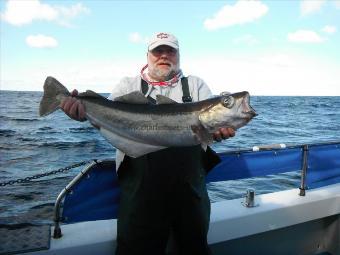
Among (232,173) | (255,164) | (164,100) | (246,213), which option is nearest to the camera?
(164,100)

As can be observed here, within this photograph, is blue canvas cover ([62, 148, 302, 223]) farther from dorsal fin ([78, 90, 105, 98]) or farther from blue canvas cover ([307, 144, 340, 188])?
blue canvas cover ([307, 144, 340, 188])

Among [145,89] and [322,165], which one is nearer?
[145,89]

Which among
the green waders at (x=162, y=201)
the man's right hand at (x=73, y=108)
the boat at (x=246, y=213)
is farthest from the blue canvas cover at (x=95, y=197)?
the man's right hand at (x=73, y=108)

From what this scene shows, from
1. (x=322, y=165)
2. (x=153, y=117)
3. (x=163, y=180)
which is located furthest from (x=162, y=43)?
(x=322, y=165)

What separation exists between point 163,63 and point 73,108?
111 centimetres

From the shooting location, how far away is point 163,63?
404cm

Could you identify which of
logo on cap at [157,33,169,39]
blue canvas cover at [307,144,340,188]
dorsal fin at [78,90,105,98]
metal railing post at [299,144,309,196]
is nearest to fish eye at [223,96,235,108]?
logo on cap at [157,33,169,39]

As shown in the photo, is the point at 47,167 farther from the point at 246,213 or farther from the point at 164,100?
the point at 164,100

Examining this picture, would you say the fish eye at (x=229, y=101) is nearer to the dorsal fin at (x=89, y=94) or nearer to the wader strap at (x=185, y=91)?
the wader strap at (x=185, y=91)

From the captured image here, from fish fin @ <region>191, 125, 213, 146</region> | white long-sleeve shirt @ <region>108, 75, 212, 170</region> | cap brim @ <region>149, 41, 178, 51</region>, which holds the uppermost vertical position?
cap brim @ <region>149, 41, 178, 51</region>

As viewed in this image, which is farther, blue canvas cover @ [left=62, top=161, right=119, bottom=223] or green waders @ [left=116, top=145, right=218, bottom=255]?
blue canvas cover @ [left=62, top=161, right=119, bottom=223]

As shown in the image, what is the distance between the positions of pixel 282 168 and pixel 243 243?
3.99ft

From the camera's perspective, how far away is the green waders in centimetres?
368

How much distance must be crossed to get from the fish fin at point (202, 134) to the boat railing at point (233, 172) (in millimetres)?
1211
